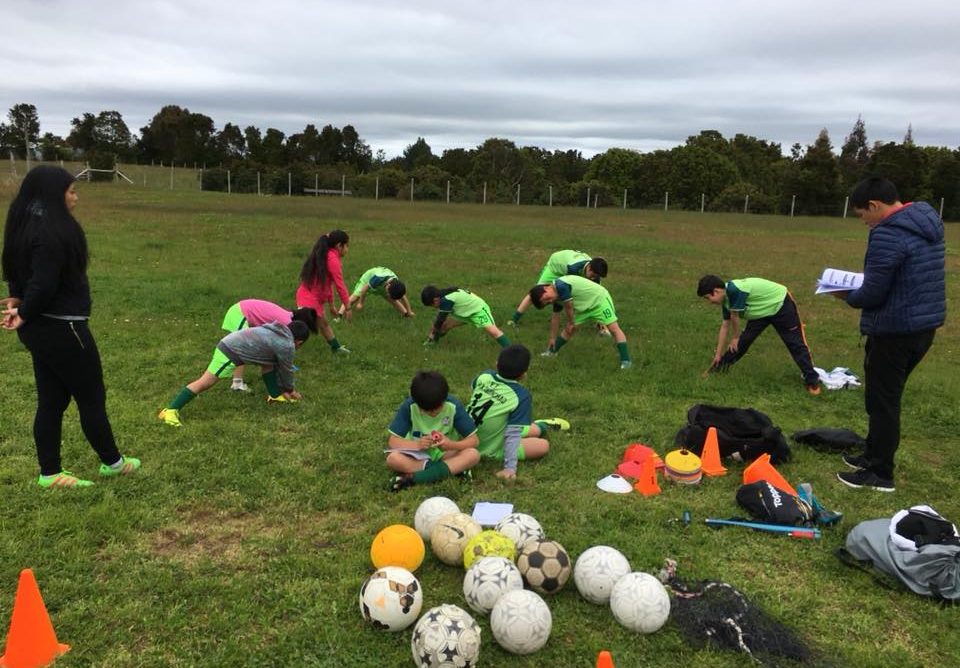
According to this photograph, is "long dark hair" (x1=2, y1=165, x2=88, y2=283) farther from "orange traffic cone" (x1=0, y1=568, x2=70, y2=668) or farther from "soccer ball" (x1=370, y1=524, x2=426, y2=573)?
"soccer ball" (x1=370, y1=524, x2=426, y2=573)

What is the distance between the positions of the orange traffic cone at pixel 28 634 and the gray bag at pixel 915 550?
443 cm

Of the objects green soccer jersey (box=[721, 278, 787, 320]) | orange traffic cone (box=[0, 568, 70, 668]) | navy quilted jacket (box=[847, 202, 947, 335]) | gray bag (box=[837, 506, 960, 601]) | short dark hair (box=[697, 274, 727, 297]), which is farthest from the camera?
green soccer jersey (box=[721, 278, 787, 320])

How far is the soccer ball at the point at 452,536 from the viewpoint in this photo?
12.9 feet

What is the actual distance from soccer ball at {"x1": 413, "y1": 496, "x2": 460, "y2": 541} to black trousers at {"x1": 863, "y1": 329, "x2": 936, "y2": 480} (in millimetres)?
3358

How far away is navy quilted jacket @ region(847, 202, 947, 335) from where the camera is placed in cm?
486

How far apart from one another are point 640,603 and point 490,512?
138cm

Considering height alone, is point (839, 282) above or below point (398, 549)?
above

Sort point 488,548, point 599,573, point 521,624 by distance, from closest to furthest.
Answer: point 521,624 < point 599,573 < point 488,548

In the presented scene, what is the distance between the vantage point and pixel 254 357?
245 inches

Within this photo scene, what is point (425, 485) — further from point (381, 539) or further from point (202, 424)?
point (202, 424)

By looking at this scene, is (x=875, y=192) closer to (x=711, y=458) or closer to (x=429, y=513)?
(x=711, y=458)

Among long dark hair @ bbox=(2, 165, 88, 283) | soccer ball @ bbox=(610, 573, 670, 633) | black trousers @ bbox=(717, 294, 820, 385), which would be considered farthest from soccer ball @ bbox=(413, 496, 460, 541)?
black trousers @ bbox=(717, 294, 820, 385)

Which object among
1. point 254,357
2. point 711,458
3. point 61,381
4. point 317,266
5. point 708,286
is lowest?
point 711,458

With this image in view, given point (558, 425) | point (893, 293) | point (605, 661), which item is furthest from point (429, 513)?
point (893, 293)
